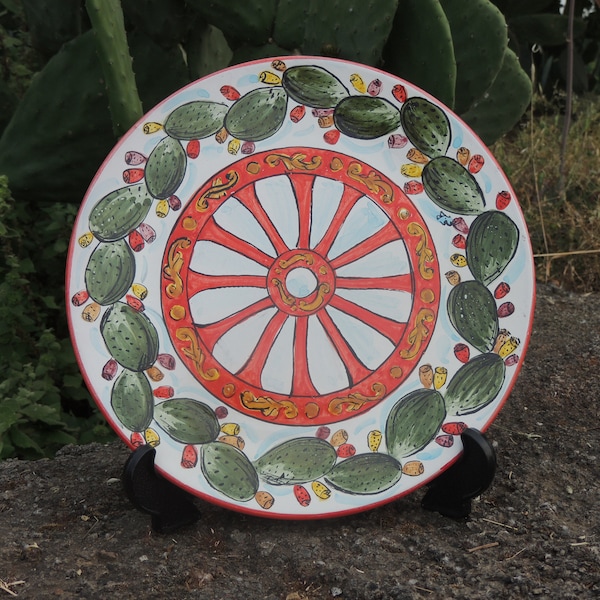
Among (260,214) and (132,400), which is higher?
(260,214)

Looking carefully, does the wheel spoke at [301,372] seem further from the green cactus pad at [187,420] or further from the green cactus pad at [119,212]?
the green cactus pad at [119,212]

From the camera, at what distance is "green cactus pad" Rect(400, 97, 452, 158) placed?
4.39ft

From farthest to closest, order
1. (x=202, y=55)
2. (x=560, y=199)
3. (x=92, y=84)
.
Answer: (x=560, y=199), (x=202, y=55), (x=92, y=84)

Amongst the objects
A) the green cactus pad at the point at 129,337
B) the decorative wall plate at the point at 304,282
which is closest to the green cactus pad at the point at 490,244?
the decorative wall plate at the point at 304,282

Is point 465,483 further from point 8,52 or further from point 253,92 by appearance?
point 8,52

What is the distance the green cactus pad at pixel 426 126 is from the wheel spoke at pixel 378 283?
215 mm

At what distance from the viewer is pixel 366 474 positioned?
1.29m

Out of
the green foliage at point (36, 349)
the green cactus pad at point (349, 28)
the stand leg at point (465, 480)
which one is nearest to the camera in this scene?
the stand leg at point (465, 480)

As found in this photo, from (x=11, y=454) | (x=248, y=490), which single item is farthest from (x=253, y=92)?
(x=11, y=454)

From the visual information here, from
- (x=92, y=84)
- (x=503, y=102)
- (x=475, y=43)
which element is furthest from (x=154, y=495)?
(x=503, y=102)

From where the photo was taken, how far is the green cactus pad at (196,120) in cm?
133

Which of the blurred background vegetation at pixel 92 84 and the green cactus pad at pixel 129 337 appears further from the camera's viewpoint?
the blurred background vegetation at pixel 92 84

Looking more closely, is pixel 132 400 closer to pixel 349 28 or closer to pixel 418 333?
pixel 418 333

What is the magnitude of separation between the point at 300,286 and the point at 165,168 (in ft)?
0.97
